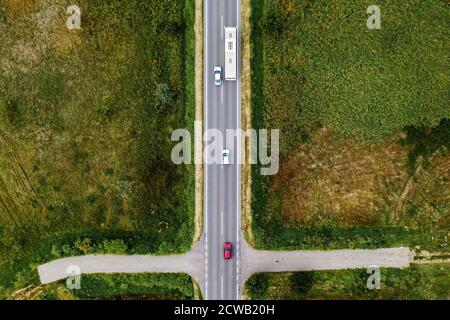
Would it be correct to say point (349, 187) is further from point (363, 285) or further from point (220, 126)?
point (220, 126)

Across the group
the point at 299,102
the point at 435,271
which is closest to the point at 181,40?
the point at 299,102

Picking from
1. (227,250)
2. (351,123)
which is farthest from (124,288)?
(351,123)

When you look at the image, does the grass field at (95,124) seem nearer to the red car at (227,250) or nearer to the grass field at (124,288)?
the grass field at (124,288)

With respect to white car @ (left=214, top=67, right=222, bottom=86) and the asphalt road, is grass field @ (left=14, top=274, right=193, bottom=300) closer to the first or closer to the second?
the asphalt road

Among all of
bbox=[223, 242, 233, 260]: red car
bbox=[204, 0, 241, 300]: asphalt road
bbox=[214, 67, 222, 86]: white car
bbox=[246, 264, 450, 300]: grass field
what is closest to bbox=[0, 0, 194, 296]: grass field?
bbox=[204, 0, 241, 300]: asphalt road

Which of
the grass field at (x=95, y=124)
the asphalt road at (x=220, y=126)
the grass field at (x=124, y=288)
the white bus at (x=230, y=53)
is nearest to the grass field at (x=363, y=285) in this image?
the asphalt road at (x=220, y=126)
